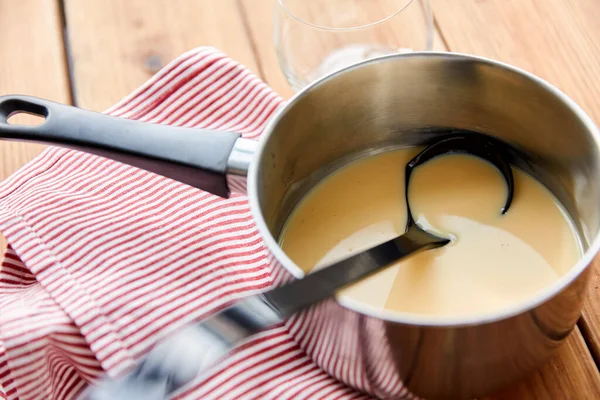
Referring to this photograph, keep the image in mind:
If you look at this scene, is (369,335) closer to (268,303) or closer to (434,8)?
(268,303)

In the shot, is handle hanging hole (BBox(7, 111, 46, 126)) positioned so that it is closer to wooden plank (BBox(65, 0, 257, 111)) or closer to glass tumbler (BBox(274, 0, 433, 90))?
wooden plank (BBox(65, 0, 257, 111))

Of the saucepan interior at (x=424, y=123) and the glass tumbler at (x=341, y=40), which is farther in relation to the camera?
Answer: the glass tumbler at (x=341, y=40)

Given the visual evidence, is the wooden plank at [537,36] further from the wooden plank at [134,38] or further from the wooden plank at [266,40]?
the wooden plank at [134,38]

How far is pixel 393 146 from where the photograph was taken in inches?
18.2

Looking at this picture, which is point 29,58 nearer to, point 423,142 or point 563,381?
point 423,142

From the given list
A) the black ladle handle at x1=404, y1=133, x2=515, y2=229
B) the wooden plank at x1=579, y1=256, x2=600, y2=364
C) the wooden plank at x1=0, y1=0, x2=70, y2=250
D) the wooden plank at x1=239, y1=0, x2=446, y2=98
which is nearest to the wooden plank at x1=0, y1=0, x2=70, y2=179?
the wooden plank at x1=0, y1=0, x2=70, y2=250

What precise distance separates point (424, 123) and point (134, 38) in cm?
25

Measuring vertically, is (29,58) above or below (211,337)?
above

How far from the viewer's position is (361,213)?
0.42 m

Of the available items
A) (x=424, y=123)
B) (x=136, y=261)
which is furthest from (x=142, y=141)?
(x=424, y=123)

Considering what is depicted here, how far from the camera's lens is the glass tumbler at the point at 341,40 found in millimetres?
506

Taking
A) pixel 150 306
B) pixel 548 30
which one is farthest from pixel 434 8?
pixel 150 306

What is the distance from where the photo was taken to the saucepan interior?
14.5 inches

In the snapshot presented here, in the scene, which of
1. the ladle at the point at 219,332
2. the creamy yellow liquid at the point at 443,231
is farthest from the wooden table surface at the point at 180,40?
the ladle at the point at 219,332
